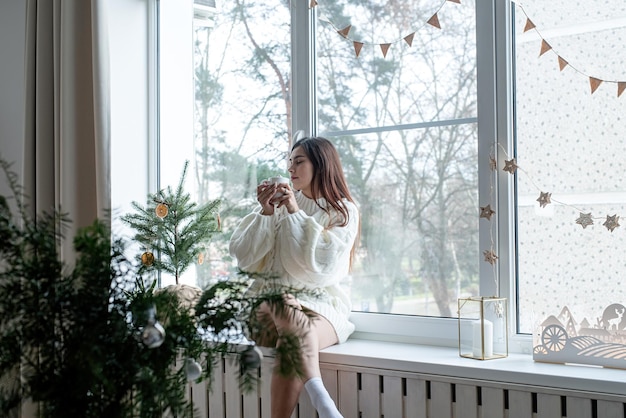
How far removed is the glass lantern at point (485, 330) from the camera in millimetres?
2021

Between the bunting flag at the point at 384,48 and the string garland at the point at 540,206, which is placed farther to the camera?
the bunting flag at the point at 384,48

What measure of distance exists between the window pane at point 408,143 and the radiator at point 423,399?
1.18 feet

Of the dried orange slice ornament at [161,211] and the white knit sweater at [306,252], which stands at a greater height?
the dried orange slice ornament at [161,211]

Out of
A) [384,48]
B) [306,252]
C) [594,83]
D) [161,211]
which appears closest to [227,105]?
[161,211]

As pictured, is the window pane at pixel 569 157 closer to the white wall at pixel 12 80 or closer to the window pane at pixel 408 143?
the window pane at pixel 408 143

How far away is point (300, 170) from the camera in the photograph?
237cm

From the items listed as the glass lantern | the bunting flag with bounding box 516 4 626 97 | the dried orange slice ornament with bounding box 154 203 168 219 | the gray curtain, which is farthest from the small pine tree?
the bunting flag with bounding box 516 4 626 97

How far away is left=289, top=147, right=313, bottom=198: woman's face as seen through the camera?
2.37 metres

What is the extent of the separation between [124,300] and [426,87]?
156 centimetres

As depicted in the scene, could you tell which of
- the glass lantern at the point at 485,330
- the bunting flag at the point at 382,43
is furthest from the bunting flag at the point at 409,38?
the glass lantern at the point at 485,330

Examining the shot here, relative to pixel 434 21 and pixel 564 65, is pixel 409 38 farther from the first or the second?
pixel 564 65

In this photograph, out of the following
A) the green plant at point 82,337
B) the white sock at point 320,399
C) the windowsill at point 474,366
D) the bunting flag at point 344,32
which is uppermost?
the bunting flag at point 344,32

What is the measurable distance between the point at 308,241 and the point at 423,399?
1.89 ft

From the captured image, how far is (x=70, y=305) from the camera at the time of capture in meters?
0.93
